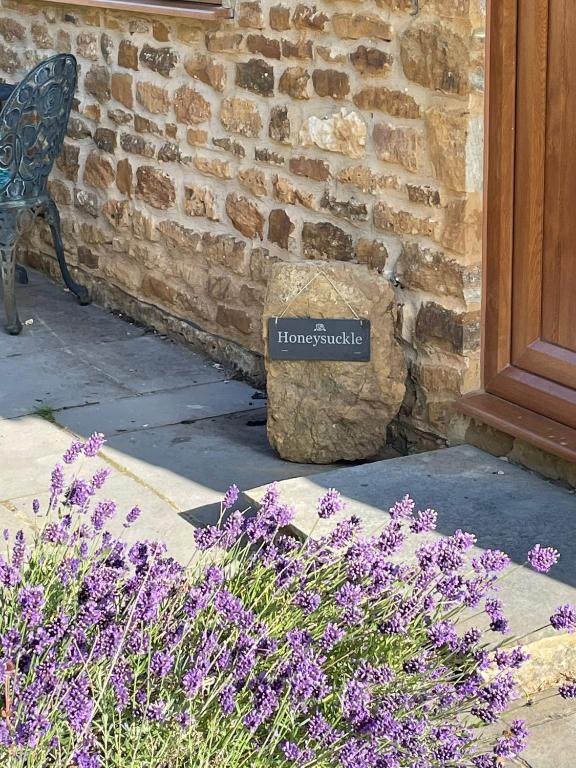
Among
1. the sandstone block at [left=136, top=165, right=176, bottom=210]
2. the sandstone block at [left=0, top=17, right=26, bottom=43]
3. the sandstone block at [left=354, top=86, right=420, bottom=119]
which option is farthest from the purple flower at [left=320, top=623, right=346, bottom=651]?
the sandstone block at [left=0, top=17, right=26, bottom=43]

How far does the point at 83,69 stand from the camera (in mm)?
6266

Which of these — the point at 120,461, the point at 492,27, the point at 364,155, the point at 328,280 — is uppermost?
the point at 492,27

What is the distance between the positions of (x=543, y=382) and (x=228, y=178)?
6.03 ft

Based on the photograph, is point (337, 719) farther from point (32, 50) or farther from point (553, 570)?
point (32, 50)

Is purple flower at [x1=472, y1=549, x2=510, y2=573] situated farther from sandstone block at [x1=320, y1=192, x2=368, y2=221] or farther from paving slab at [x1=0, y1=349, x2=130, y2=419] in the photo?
paving slab at [x1=0, y1=349, x2=130, y2=419]

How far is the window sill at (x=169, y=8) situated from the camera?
5098mm

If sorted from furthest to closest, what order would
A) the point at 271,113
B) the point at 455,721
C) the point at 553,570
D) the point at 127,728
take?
the point at 271,113 → the point at 553,570 → the point at 455,721 → the point at 127,728

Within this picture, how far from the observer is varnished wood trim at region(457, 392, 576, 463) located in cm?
390

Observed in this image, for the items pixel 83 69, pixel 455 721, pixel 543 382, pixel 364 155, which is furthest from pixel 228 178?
pixel 455 721

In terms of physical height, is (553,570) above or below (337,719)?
below

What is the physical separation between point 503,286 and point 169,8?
2102 millimetres

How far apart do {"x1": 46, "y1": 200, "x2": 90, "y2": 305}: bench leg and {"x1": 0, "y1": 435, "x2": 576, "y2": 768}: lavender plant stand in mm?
3761

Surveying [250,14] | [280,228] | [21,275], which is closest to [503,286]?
[280,228]

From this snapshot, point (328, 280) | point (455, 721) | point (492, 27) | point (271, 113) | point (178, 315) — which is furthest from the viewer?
point (178, 315)
